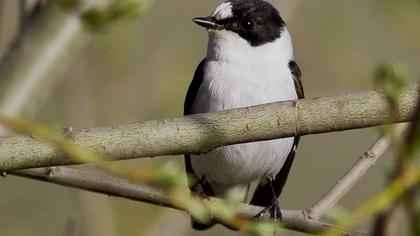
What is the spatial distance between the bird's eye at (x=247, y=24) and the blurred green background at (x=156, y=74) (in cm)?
25

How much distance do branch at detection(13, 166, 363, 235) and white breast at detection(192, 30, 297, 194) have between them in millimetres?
1490

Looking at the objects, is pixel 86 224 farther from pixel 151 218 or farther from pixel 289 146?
pixel 289 146

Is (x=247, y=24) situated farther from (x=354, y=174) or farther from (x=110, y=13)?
(x=110, y=13)

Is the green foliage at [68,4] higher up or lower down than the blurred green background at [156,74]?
higher up

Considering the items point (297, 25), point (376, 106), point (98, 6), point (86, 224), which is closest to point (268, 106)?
point (376, 106)

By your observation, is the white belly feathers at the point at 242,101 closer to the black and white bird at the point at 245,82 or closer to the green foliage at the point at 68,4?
the black and white bird at the point at 245,82

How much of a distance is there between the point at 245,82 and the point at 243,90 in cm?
6

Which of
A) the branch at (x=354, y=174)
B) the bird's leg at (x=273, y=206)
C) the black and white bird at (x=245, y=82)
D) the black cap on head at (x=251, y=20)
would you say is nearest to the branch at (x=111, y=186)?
the branch at (x=354, y=174)

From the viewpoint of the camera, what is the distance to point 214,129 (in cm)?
263

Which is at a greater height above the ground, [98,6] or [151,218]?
[98,6]

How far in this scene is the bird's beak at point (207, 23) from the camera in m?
4.89

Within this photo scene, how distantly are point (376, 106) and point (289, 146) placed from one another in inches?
98.6

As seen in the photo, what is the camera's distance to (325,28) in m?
6.04

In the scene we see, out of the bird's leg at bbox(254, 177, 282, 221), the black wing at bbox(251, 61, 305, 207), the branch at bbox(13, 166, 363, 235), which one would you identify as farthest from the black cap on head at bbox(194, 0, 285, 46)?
the branch at bbox(13, 166, 363, 235)
